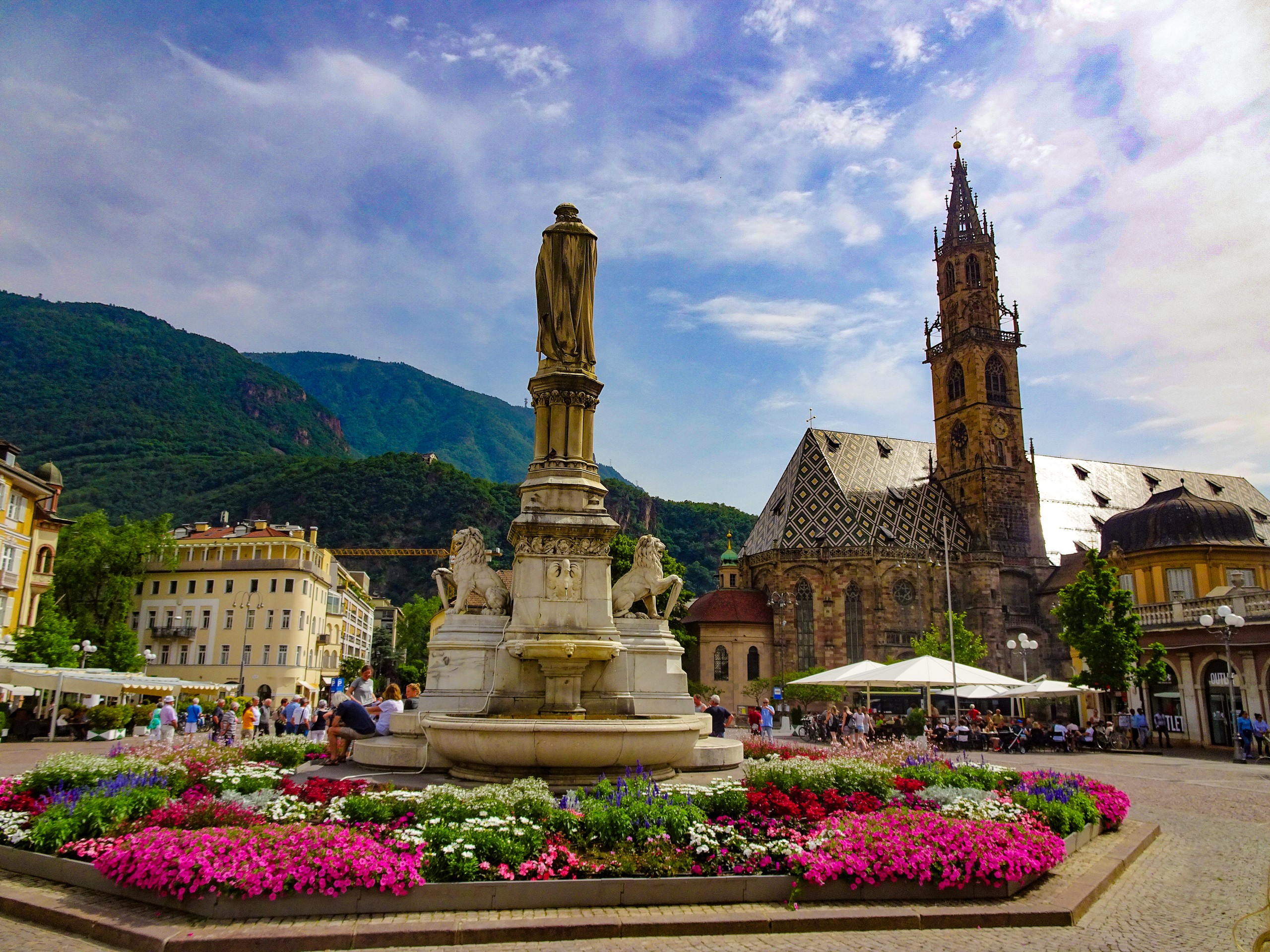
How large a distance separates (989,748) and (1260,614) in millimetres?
9566

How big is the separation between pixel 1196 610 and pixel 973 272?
152 ft

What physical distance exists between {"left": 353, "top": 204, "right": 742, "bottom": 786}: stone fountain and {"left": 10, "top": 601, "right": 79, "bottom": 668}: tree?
25573mm

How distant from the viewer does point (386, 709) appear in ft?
45.9

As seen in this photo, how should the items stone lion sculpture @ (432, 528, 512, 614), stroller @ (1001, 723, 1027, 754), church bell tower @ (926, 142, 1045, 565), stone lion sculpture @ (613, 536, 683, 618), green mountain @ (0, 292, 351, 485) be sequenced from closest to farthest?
1. stone lion sculpture @ (432, 528, 512, 614)
2. stone lion sculpture @ (613, 536, 683, 618)
3. stroller @ (1001, 723, 1027, 754)
4. church bell tower @ (926, 142, 1045, 565)
5. green mountain @ (0, 292, 351, 485)

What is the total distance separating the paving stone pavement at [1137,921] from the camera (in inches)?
226

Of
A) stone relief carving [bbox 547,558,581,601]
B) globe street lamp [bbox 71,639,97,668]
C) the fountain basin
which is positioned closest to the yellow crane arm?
globe street lamp [bbox 71,639,97,668]

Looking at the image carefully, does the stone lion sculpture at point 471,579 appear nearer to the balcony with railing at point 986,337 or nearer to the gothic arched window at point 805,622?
the gothic arched window at point 805,622

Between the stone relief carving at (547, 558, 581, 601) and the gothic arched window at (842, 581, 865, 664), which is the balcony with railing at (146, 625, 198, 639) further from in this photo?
the stone relief carving at (547, 558, 581, 601)

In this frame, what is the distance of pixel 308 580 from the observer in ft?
185

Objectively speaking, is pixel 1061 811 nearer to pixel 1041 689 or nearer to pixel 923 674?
pixel 923 674

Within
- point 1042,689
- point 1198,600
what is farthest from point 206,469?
point 1198,600

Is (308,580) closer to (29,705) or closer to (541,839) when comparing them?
(29,705)

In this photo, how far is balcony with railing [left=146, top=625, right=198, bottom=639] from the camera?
53.8 m

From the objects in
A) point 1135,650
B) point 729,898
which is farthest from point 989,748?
point 729,898
